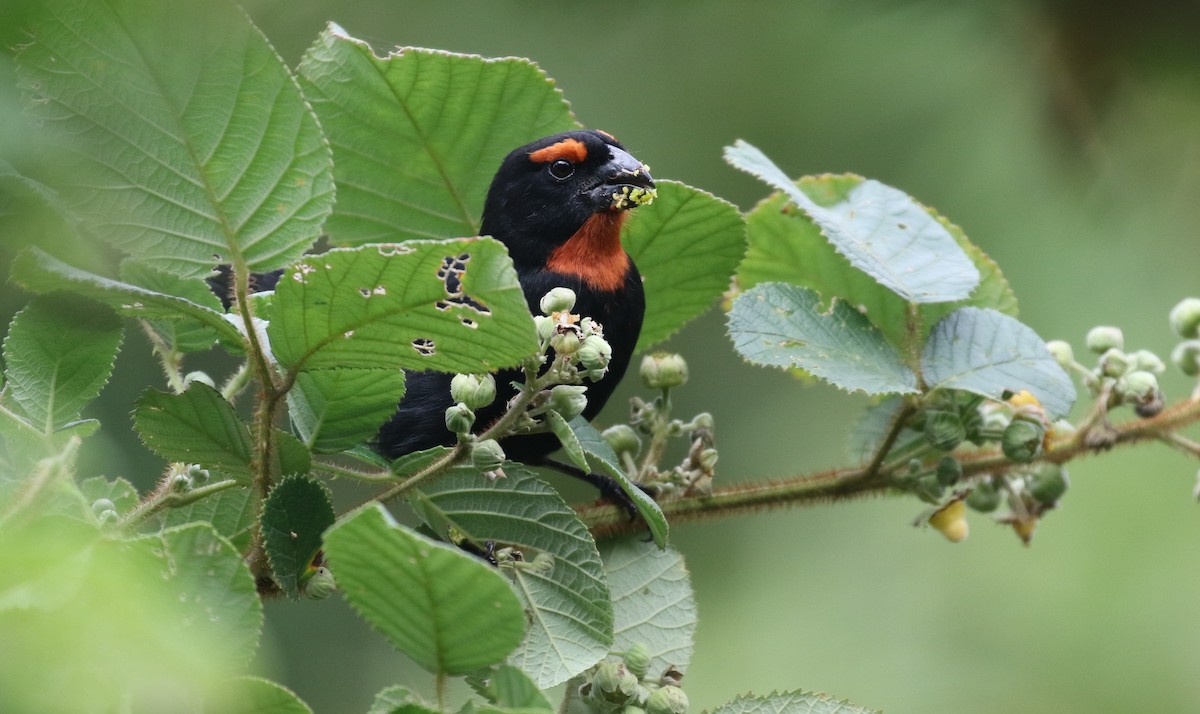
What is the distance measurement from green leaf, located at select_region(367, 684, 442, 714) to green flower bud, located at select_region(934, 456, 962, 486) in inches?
45.7

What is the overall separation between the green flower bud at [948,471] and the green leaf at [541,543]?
0.70 meters

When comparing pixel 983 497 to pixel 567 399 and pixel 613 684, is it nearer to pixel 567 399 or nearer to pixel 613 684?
pixel 613 684

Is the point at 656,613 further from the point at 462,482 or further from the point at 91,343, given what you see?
the point at 91,343

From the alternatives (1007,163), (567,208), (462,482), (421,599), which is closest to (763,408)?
(1007,163)

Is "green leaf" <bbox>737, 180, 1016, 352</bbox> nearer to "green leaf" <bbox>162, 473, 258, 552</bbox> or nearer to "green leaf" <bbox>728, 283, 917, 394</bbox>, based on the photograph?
"green leaf" <bbox>728, 283, 917, 394</bbox>

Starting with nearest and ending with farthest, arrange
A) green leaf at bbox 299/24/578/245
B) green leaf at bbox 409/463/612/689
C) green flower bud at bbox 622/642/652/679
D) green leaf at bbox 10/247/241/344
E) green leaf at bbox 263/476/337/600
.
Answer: green leaf at bbox 10/247/241/344 → green leaf at bbox 263/476/337/600 → green leaf at bbox 409/463/612/689 → green flower bud at bbox 622/642/652/679 → green leaf at bbox 299/24/578/245

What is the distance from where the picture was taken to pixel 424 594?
1.07 metres

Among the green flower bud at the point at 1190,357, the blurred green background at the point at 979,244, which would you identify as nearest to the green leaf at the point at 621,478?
the green flower bud at the point at 1190,357

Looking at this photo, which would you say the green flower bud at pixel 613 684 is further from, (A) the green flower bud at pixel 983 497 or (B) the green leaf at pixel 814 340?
(A) the green flower bud at pixel 983 497

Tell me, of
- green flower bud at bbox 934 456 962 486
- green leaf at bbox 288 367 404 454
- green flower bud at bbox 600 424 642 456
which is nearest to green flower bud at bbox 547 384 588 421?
green leaf at bbox 288 367 404 454

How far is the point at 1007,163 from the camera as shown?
402 centimetres

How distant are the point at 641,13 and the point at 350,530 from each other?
1704mm

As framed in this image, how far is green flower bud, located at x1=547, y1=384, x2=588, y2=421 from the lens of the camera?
1414 millimetres

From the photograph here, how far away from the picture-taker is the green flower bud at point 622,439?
2.03m
